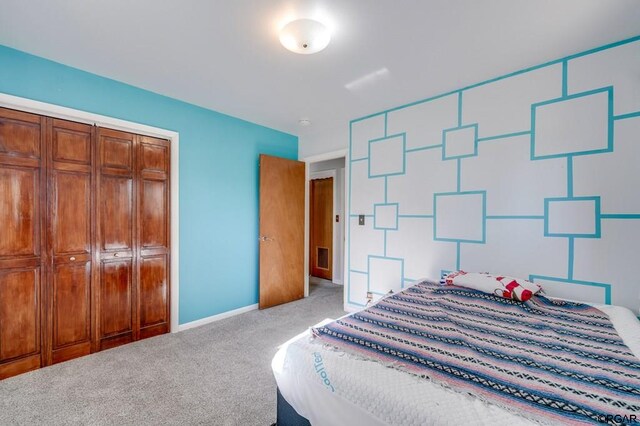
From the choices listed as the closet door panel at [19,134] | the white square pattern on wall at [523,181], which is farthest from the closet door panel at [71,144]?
the white square pattern on wall at [523,181]

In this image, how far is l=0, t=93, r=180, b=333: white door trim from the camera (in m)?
2.13

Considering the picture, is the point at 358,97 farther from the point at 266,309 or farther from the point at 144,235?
the point at 266,309

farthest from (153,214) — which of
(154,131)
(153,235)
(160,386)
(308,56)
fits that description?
(308,56)

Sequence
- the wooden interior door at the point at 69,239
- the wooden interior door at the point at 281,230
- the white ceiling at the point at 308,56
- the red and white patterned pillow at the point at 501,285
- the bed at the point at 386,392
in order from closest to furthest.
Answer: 1. the bed at the point at 386,392
2. the white ceiling at the point at 308,56
3. the red and white patterned pillow at the point at 501,285
4. the wooden interior door at the point at 69,239
5. the wooden interior door at the point at 281,230

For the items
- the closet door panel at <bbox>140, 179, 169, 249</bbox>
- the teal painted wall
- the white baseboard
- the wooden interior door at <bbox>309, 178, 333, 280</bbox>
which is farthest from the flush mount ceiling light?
the wooden interior door at <bbox>309, 178, 333, 280</bbox>

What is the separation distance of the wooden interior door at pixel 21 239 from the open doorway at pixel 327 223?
3.45 metres

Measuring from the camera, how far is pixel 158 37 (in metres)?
1.90

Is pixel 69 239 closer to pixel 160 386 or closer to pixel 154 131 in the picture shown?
pixel 154 131

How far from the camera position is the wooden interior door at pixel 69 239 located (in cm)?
223

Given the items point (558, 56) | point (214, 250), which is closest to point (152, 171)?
point (214, 250)

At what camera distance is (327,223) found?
18.1 feet

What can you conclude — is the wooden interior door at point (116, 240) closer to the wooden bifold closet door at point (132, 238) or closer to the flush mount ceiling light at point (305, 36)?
the wooden bifold closet door at point (132, 238)

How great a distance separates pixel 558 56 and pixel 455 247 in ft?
5.55

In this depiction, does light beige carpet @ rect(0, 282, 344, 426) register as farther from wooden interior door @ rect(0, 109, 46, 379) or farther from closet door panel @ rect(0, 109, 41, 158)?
closet door panel @ rect(0, 109, 41, 158)
